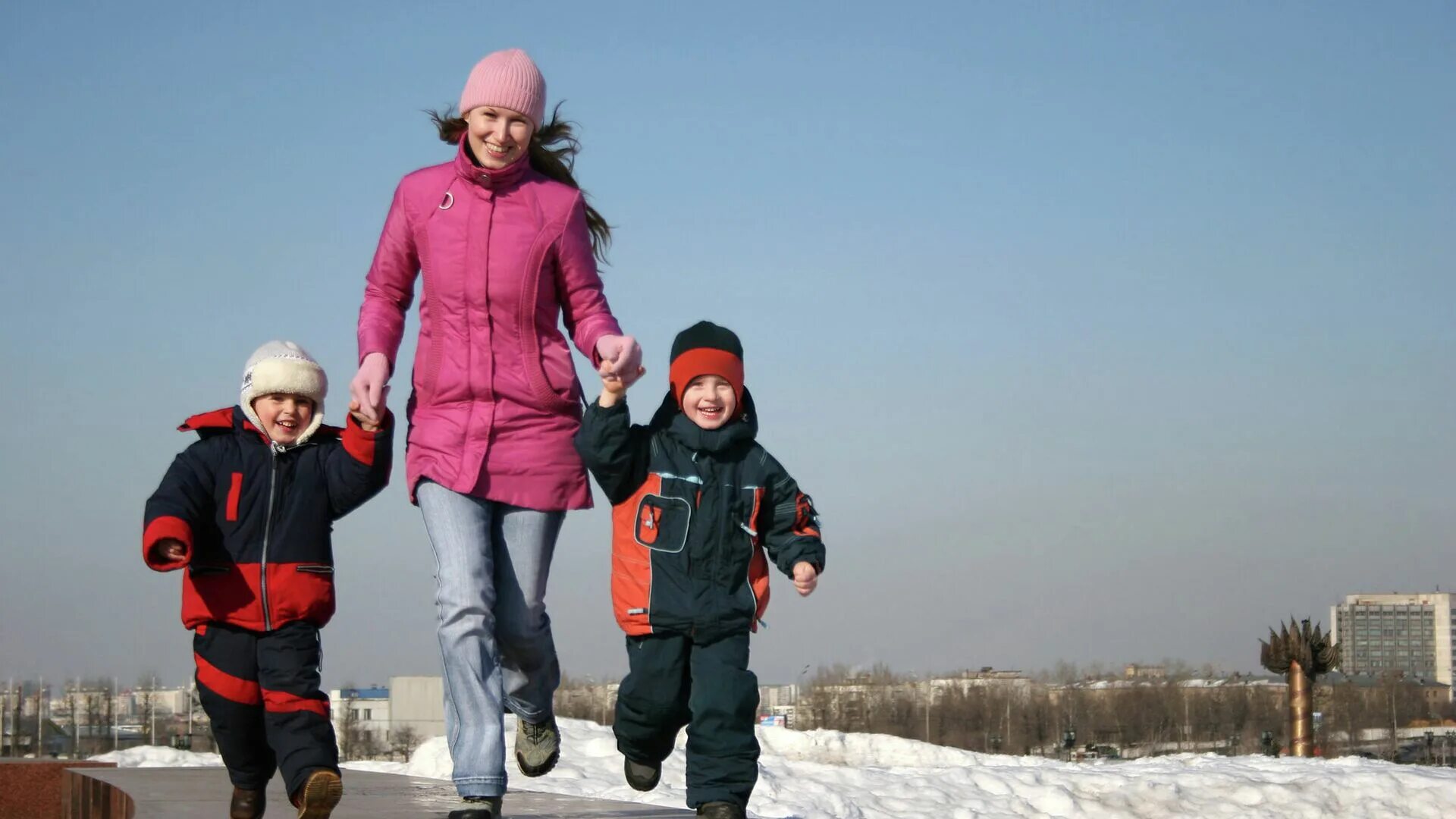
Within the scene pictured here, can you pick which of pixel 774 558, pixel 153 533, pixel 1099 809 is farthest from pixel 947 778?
pixel 153 533

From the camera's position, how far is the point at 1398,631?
180375 millimetres

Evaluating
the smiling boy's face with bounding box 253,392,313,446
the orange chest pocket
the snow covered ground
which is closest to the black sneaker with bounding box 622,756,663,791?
the orange chest pocket

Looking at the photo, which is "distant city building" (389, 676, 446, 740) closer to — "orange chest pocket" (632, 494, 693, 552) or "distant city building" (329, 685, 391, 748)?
"distant city building" (329, 685, 391, 748)

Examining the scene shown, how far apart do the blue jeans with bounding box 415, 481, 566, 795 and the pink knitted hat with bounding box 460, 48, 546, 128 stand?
124 centimetres

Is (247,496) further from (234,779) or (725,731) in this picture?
(725,731)

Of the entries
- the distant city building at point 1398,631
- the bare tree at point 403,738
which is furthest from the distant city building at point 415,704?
the distant city building at point 1398,631

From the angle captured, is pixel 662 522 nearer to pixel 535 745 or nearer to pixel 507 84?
pixel 535 745

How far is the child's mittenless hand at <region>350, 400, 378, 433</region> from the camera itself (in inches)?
179

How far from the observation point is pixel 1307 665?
23.0 meters

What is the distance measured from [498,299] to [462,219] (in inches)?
11.4

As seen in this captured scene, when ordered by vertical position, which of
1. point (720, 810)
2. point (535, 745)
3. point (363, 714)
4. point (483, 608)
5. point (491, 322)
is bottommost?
point (363, 714)

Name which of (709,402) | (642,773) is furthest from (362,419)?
(642,773)

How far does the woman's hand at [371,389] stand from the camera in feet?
14.9

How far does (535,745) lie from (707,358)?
55.1 inches
